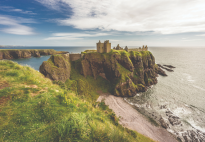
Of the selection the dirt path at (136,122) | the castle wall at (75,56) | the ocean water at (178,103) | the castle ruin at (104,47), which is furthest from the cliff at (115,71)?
the dirt path at (136,122)

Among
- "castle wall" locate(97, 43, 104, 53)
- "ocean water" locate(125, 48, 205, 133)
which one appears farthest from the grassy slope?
"castle wall" locate(97, 43, 104, 53)

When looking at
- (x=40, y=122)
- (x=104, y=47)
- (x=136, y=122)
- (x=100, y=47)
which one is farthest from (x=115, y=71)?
(x=40, y=122)

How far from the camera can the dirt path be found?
26.5 meters

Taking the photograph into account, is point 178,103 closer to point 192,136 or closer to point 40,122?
point 192,136

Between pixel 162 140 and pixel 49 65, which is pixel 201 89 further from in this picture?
pixel 49 65

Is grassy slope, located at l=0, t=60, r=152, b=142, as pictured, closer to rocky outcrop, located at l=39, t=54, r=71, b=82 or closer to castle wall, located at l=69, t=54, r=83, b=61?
rocky outcrop, located at l=39, t=54, r=71, b=82

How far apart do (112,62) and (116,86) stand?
13773mm

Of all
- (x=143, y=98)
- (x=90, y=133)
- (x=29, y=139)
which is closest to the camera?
(x=29, y=139)

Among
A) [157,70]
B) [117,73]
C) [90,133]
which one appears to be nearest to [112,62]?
[117,73]

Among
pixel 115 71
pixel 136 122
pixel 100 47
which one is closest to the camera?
pixel 136 122

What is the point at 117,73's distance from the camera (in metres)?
48.9

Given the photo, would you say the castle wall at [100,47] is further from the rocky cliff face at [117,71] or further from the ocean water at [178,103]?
the ocean water at [178,103]

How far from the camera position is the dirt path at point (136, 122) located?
26508 mm

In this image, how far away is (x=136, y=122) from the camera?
30469 millimetres
